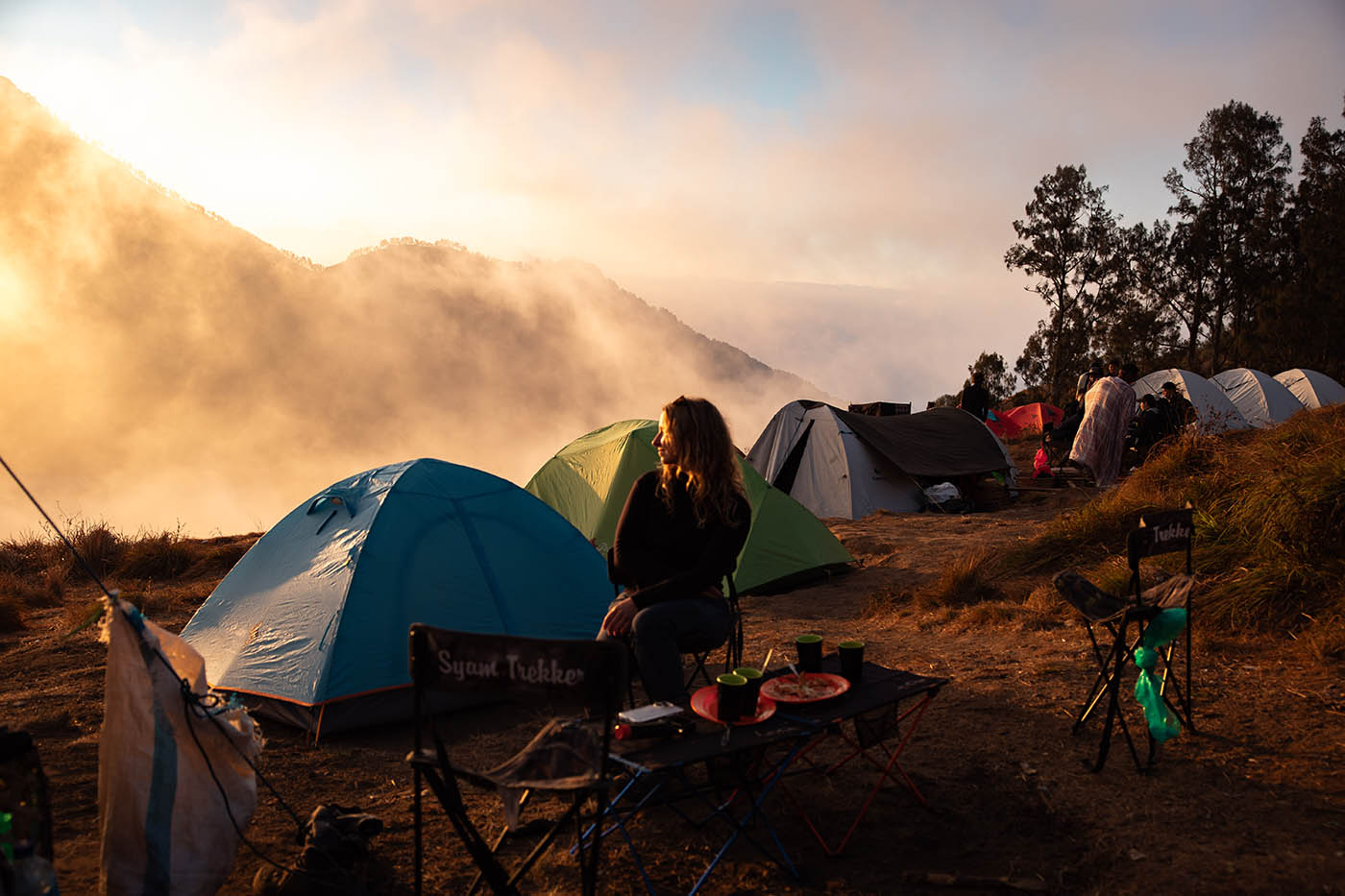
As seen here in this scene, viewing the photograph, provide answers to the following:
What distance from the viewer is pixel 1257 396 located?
21.2 meters

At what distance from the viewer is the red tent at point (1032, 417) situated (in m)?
22.3

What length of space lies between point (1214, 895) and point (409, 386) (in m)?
67.9

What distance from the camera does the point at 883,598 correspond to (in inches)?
272

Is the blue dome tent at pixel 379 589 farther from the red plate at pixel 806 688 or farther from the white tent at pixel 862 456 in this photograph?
the white tent at pixel 862 456

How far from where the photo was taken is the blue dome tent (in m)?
4.54

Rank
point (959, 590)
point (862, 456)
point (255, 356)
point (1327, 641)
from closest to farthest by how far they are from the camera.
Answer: point (1327, 641) < point (959, 590) < point (862, 456) < point (255, 356)

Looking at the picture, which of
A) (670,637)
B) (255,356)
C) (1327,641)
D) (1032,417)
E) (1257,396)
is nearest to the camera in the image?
(670,637)

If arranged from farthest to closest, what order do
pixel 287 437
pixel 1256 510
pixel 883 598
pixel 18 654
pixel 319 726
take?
pixel 287 437, pixel 883 598, pixel 18 654, pixel 1256 510, pixel 319 726

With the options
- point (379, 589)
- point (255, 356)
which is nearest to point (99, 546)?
point (379, 589)

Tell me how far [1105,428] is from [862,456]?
11.1ft

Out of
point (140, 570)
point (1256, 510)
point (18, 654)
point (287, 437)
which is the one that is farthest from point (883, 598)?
point (287, 437)

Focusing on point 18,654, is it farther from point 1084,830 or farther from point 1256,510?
point 1256,510

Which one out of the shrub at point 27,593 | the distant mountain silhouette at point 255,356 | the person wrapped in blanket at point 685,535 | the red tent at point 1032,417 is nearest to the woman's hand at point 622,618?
the person wrapped in blanket at point 685,535

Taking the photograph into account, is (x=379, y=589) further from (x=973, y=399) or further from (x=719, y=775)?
(x=973, y=399)
